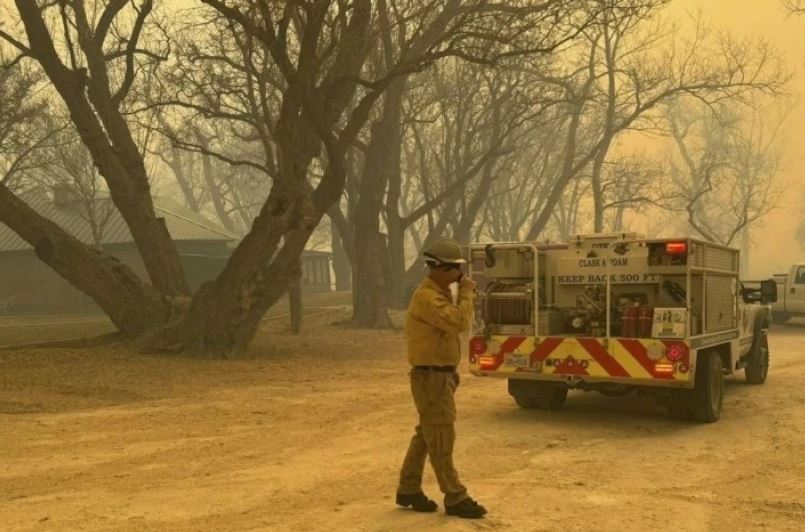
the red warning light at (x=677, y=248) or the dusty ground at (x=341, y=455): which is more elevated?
the red warning light at (x=677, y=248)

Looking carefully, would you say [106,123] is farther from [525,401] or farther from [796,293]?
[796,293]

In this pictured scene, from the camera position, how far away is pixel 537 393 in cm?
1166

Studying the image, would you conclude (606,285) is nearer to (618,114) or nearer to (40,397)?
(40,397)

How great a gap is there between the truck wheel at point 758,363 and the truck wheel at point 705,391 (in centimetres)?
349

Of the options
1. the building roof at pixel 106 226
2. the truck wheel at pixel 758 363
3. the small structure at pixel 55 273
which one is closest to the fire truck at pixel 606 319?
the truck wheel at pixel 758 363

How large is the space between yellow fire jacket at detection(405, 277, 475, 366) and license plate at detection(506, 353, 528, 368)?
160 inches

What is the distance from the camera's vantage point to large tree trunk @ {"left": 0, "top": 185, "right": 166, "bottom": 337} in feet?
58.1

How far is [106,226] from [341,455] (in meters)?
36.0

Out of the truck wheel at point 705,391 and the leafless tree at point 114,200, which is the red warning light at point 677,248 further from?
the leafless tree at point 114,200

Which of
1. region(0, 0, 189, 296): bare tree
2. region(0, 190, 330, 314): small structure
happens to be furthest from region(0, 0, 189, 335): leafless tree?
region(0, 190, 330, 314): small structure

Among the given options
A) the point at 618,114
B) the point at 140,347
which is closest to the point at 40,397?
the point at 140,347

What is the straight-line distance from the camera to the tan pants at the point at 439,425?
6449mm

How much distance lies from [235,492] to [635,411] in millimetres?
6129

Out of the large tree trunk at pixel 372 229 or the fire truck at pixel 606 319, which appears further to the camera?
the large tree trunk at pixel 372 229
